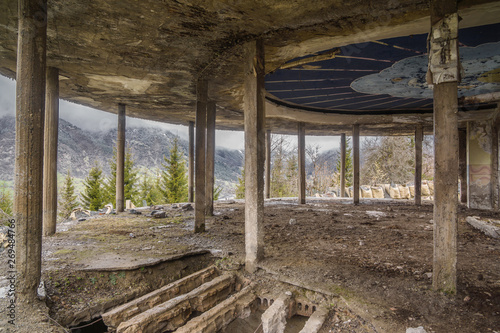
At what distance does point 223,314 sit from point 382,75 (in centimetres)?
817

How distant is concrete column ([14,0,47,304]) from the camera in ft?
11.7

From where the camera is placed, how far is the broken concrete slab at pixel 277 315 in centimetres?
358

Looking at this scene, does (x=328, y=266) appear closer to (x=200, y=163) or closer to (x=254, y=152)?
(x=254, y=152)

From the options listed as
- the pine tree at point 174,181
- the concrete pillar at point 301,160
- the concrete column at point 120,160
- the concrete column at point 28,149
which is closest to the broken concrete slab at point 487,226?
the concrete pillar at point 301,160

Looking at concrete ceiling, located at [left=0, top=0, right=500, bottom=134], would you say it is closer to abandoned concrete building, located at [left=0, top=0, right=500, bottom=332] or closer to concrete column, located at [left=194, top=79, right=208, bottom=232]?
abandoned concrete building, located at [left=0, top=0, right=500, bottom=332]

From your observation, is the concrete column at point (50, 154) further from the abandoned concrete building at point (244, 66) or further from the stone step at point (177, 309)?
the stone step at point (177, 309)

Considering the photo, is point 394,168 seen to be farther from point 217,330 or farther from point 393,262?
point 217,330

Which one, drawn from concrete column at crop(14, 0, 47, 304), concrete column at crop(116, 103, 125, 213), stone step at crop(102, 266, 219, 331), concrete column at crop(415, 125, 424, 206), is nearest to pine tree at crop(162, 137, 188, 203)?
concrete column at crop(116, 103, 125, 213)

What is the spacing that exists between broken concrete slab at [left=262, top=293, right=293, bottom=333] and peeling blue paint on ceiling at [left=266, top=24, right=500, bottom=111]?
5.83 meters

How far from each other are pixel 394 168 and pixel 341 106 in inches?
713

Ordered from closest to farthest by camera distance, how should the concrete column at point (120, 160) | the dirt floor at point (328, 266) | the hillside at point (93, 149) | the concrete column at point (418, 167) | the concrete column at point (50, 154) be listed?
the dirt floor at point (328, 266)
the concrete column at point (50, 154)
the concrete column at point (120, 160)
the concrete column at point (418, 167)
the hillside at point (93, 149)

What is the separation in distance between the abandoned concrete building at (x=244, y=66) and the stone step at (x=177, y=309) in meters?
0.11

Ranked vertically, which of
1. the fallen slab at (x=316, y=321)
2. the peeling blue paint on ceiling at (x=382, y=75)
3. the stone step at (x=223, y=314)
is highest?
the peeling blue paint on ceiling at (x=382, y=75)

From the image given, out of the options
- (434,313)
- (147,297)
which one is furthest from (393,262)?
(147,297)
